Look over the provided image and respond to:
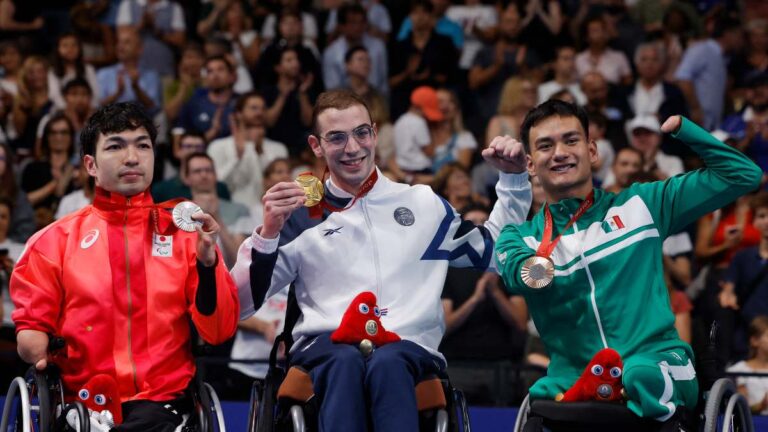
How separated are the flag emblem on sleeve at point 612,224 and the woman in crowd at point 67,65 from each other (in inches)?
270

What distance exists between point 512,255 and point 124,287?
4.93ft

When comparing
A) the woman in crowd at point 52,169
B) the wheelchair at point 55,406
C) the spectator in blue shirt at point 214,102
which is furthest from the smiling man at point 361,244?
the spectator in blue shirt at point 214,102

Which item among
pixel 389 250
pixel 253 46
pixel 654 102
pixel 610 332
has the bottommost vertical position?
pixel 610 332

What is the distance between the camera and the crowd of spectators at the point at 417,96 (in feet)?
26.9

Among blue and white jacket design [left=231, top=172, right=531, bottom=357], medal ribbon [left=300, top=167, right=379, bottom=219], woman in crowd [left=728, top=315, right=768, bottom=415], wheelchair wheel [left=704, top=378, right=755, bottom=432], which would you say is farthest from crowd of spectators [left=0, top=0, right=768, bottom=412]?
wheelchair wheel [left=704, top=378, right=755, bottom=432]

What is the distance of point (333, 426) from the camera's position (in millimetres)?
4777

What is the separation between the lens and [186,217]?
4.97 meters

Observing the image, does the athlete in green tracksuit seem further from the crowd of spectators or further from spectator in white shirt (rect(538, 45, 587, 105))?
spectator in white shirt (rect(538, 45, 587, 105))

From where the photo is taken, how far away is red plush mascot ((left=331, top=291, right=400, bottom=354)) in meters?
5.01

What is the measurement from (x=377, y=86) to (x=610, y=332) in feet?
22.1

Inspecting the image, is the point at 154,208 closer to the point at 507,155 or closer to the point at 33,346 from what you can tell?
the point at 33,346

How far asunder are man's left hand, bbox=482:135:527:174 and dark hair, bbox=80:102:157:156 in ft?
4.50

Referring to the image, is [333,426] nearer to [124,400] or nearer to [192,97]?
[124,400]

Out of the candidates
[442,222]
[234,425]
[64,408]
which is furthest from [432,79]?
[64,408]
